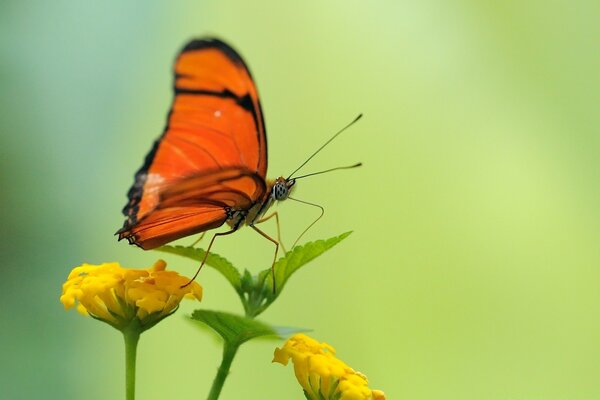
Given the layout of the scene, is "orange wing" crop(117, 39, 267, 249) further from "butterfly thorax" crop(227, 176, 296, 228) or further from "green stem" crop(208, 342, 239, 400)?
"green stem" crop(208, 342, 239, 400)

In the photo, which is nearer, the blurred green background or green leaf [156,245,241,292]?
green leaf [156,245,241,292]

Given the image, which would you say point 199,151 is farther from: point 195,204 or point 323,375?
point 323,375

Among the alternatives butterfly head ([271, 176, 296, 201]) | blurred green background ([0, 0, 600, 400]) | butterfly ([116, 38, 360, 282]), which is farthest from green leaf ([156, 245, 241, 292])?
blurred green background ([0, 0, 600, 400])

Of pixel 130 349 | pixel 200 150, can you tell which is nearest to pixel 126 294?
pixel 130 349

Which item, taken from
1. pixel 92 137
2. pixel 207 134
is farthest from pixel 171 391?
pixel 207 134

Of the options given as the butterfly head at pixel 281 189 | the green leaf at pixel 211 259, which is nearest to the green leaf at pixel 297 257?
the green leaf at pixel 211 259

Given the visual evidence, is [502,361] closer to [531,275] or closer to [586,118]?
[531,275]
